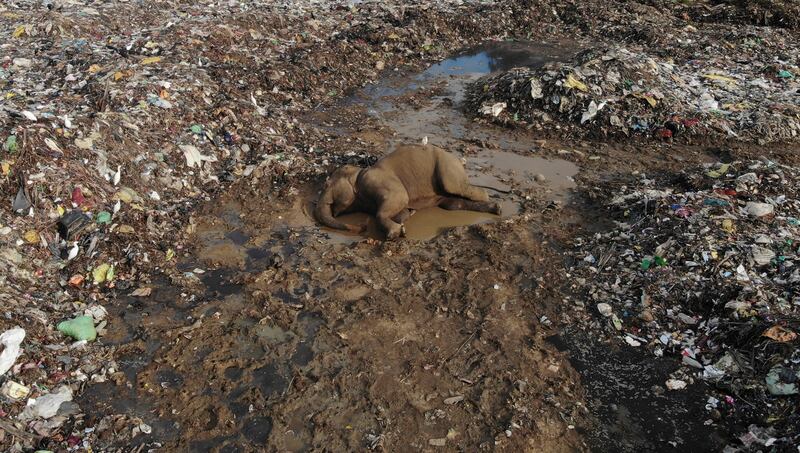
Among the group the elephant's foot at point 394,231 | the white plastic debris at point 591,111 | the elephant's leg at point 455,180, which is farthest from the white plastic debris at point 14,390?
the white plastic debris at point 591,111

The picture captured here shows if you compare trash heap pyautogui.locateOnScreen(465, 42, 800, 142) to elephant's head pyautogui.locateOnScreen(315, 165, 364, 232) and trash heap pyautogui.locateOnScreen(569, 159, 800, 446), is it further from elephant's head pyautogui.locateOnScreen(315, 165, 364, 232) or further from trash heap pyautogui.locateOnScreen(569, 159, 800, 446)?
elephant's head pyautogui.locateOnScreen(315, 165, 364, 232)

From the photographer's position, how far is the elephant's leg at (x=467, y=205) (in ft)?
18.9

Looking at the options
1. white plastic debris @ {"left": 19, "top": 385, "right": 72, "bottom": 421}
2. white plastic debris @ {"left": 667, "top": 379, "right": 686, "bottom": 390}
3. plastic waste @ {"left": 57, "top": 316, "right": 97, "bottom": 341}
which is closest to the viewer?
white plastic debris @ {"left": 19, "top": 385, "right": 72, "bottom": 421}

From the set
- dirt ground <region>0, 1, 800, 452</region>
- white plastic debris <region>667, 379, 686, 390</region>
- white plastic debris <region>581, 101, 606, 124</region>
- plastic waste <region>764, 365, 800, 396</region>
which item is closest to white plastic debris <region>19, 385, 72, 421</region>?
dirt ground <region>0, 1, 800, 452</region>

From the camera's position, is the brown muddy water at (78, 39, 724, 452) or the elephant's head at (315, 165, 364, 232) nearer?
the brown muddy water at (78, 39, 724, 452)

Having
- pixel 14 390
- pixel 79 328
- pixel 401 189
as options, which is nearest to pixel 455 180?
pixel 401 189

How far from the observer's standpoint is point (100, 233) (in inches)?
198

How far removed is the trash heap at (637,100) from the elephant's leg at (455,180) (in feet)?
8.42

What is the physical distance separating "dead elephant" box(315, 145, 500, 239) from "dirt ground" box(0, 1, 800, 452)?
0.18 metres

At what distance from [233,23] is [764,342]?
1006cm

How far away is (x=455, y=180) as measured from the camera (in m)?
5.77

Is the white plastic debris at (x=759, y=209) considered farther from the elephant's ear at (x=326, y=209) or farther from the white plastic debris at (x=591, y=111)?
the elephant's ear at (x=326, y=209)

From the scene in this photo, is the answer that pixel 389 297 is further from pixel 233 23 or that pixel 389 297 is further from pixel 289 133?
pixel 233 23

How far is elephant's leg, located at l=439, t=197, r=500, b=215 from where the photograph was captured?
5.77 m
